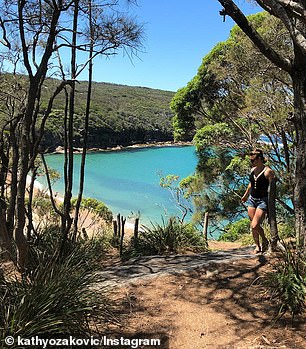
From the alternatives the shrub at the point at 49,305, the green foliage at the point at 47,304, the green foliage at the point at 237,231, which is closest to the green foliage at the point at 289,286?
the shrub at the point at 49,305

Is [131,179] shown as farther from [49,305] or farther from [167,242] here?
[49,305]

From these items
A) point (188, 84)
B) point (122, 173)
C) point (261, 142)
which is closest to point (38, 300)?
point (261, 142)

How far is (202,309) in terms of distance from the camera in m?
3.63

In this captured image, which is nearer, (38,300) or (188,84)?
(38,300)

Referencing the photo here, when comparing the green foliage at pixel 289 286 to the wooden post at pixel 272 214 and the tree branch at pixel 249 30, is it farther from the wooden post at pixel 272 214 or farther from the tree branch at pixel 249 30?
the tree branch at pixel 249 30

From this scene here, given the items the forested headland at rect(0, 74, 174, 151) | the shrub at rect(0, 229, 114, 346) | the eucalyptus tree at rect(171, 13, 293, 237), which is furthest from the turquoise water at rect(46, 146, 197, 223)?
the shrub at rect(0, 229, 114, 346)

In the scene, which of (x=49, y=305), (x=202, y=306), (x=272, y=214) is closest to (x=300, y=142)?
(x=272, y=214)

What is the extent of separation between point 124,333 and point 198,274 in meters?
1.63

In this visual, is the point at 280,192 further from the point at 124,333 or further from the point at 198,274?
the point at 124,333

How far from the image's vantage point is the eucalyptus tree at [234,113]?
1039 centimetres

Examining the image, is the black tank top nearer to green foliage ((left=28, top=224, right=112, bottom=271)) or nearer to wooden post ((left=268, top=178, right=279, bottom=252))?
A: wooden post ((left=268, top=178, right=279, bottom=252))

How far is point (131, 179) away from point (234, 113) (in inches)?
1413

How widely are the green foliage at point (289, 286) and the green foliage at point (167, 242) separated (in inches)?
129

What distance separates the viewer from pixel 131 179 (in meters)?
49.1
